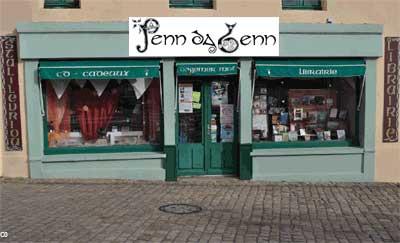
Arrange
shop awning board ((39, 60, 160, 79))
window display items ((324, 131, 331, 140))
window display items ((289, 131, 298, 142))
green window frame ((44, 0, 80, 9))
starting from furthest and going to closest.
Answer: window display items ((324, 131, 331, 140))
window display items ((289, 131, 298, 142))
green window frame ((44, 0, 80, 9))
shop awning board ((39, 60, 160, 79))

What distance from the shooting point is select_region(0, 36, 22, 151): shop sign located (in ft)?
34.4

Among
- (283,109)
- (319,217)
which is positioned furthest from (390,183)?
(319,217)

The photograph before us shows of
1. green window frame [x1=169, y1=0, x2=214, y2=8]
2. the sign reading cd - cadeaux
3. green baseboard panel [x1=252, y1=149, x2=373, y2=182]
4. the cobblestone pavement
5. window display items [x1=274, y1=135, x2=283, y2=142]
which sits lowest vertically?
the cobblestone pavement

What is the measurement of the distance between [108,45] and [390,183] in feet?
21.3

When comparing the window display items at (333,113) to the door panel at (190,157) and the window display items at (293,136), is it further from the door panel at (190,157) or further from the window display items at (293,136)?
the door panel at (190,157)

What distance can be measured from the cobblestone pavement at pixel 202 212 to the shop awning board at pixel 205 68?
2.19 meters

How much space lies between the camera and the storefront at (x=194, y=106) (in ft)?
34.5

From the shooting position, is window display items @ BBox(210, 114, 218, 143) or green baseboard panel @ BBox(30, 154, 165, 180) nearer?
green baseboard panel @ BBox(30, 154, 165, 180)

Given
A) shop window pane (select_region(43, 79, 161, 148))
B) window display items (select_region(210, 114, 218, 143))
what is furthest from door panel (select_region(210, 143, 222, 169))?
shop window pane (select_region(43, 79, 161, 148))

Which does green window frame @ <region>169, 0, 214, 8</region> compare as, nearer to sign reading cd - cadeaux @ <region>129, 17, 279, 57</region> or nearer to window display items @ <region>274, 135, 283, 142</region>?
sign reading cd - cadeaux @ <region>129, 17, 279, 57</region>

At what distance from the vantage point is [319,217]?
25.7ft

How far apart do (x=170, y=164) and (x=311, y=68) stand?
11.5 ft

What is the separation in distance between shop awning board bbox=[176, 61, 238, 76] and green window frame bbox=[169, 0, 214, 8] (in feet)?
3.96

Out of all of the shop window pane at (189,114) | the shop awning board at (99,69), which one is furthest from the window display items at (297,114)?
the shop awning board at (99,69)
